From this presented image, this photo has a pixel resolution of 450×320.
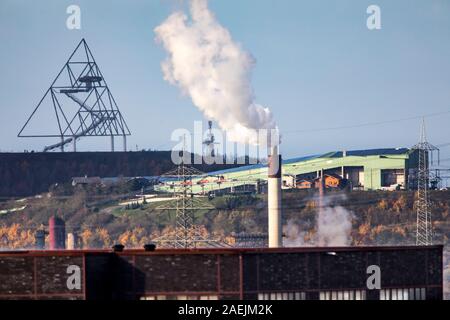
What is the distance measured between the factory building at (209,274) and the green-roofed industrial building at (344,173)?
71173 mm

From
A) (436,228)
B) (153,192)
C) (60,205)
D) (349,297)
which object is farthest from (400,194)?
(349,297)

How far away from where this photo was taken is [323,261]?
184 feet

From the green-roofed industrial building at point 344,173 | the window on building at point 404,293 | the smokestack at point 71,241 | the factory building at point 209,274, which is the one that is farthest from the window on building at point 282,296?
the green-roofed industrial building at point 344,173

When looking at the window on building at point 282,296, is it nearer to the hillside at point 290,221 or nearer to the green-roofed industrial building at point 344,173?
the hillside at point 290,221

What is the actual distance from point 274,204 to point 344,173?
160 ft

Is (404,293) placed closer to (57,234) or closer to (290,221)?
(57,234)

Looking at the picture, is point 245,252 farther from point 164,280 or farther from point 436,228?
point 436,228

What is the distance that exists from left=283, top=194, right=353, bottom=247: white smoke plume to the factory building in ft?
161

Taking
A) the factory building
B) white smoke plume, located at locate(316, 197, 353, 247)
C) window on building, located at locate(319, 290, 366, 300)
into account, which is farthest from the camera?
white smoke plume, located at locate(316, 197, 353, 247)

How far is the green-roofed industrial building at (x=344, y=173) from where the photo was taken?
129 meters

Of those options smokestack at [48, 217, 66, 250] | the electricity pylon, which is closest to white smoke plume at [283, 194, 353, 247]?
the electricity pylon

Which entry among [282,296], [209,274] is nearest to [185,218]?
[282,296]

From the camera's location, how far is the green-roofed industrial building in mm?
128875

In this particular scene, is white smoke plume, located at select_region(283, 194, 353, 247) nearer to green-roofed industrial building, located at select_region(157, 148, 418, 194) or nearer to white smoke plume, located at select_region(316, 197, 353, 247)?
white smoke plume, located at select_region(316, 197, 353, 247)
